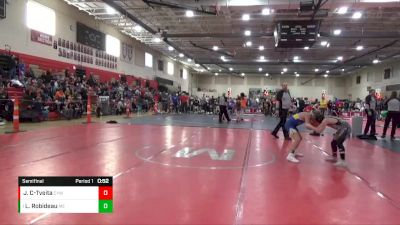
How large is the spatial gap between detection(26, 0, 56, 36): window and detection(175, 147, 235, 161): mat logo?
13.3m

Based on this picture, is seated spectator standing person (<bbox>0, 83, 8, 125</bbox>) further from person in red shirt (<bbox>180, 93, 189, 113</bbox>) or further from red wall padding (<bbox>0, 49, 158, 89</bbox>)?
person in red shirt (<bbox>180, 93, 189, 113</bbox>)

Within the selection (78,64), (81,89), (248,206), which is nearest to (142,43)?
(78,64)

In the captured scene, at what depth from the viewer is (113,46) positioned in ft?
85.1

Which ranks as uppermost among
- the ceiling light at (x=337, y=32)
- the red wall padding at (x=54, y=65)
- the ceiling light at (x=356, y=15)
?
the ceiling light at (x=356, y=15)

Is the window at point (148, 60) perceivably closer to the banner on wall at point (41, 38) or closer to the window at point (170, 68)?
the window at point (170, 68)

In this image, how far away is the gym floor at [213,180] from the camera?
3553mm

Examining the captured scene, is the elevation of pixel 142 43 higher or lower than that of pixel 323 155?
higher

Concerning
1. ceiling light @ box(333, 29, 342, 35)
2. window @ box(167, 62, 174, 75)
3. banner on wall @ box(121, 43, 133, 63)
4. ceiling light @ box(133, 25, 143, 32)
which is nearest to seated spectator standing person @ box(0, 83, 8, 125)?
ceiling light @ box(133, 25, 143, 32)

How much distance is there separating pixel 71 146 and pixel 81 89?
489 inches

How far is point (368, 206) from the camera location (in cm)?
401

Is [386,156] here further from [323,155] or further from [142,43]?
[142,43]

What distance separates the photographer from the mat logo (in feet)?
22.9

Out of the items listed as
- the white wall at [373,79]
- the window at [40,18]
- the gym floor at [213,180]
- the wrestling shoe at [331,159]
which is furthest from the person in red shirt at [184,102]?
the white wall at [373,79]
